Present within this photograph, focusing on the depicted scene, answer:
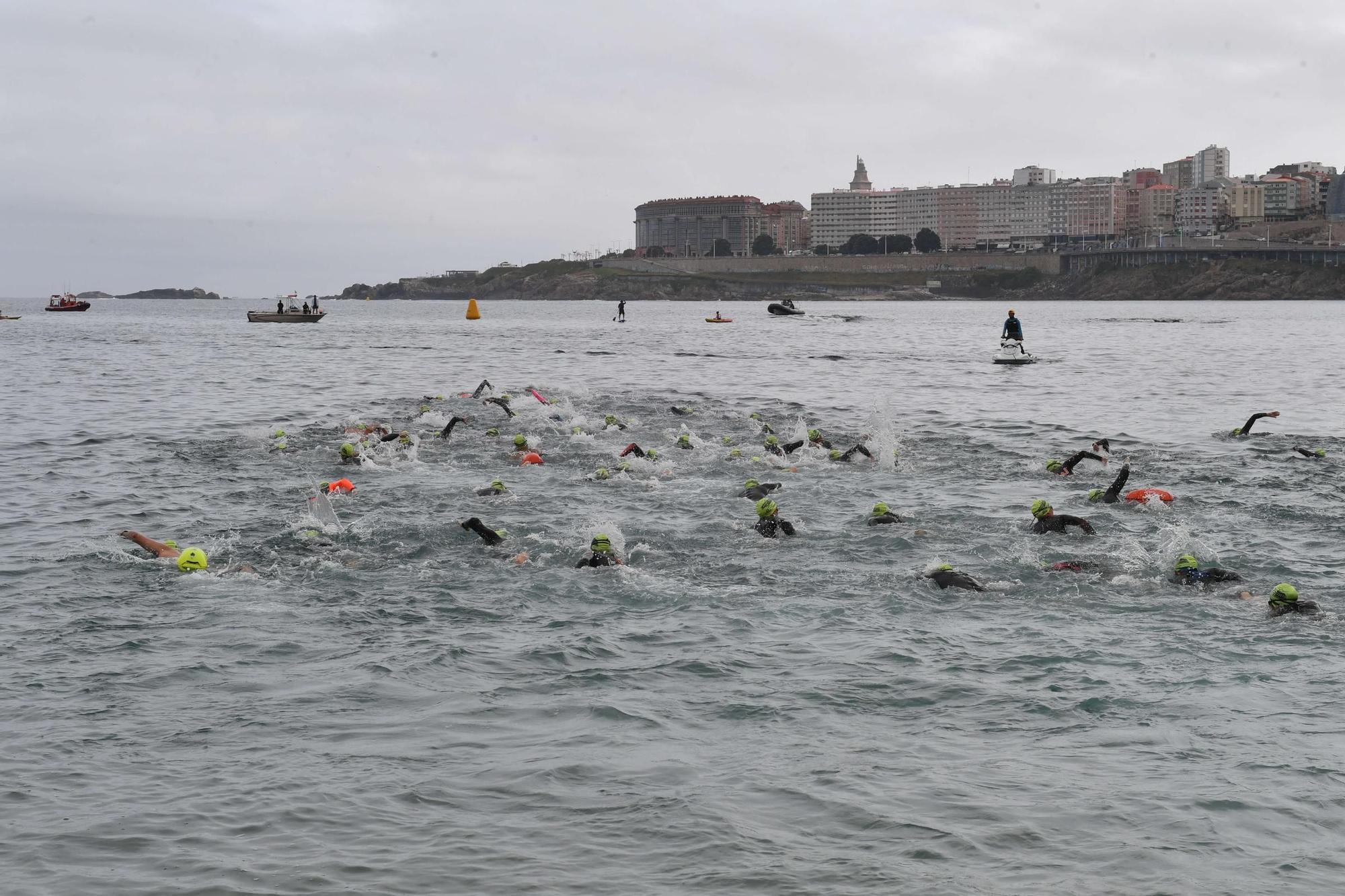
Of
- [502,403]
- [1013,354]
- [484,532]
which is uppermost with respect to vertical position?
[1013,354]

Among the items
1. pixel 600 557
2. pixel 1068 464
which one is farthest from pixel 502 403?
pixel 600 557

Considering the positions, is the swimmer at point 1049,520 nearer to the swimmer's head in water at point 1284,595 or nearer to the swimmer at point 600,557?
the swimmer's head in water at point 1284,595

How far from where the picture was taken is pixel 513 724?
470 inches

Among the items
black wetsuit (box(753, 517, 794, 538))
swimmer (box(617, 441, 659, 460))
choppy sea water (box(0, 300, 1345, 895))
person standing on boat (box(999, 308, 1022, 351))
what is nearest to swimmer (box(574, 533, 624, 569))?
choppy sea water (box(0, 300, 1345, 895))

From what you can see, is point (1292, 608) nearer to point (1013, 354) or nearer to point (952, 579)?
point (952, 579)

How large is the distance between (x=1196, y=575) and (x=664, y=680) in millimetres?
7861

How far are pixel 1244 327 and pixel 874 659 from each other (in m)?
102

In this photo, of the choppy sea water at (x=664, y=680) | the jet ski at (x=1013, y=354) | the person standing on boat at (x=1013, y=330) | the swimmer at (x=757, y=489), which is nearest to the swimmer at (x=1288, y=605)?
the choppy sea water at (x=664, y=680)

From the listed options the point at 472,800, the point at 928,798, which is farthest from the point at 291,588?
the point at 928,798

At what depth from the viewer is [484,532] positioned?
734 inches

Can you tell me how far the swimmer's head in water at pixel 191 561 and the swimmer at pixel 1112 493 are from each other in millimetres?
15011

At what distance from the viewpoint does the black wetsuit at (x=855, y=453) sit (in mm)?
27297

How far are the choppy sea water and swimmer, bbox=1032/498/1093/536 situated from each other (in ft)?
0.95

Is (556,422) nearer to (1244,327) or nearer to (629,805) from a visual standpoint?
(629,805)
